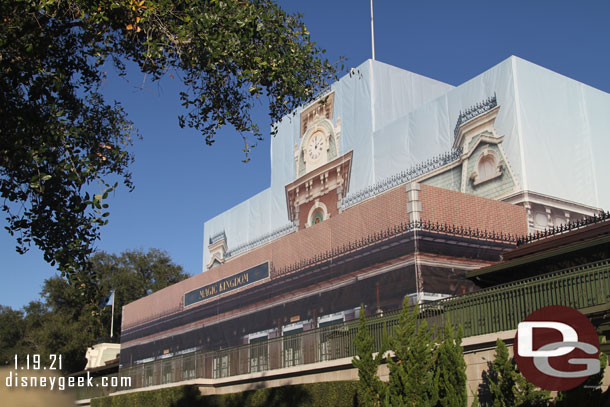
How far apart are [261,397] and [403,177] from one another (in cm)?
1354

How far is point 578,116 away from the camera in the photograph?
29953mm

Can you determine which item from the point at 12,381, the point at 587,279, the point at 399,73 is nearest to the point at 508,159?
the point at 399,73

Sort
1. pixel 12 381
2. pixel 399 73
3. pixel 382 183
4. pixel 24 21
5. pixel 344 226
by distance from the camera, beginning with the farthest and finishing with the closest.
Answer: pixel 399 73 < pixel 382 183 < pixel 344 226 < pixel 12 381 < pixel 24 21

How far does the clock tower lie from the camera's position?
3744 centimetres

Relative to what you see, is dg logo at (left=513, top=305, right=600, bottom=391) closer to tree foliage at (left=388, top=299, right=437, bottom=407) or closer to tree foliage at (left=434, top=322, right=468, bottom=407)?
tree foliage at (left=434, top=322, right=468, bottom=407)

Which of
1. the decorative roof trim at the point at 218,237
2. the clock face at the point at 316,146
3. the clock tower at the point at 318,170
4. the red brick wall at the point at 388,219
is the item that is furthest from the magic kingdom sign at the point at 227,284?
the decorative roof trim at the point at 218,237

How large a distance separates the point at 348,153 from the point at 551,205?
1232 cm

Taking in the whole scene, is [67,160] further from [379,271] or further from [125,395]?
[125,395]

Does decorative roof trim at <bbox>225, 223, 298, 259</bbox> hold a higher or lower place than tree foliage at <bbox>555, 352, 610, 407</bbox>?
higher

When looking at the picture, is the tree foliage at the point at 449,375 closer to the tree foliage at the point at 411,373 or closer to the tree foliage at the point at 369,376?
the tree foliage at the point at 411,373

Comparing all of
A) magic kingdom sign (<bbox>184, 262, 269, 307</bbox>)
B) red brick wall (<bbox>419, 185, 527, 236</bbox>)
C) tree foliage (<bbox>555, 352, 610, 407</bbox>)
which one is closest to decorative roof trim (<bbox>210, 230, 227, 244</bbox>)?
magic kingdom sign (<bbox>184, 262, 269, 307</bbox>)

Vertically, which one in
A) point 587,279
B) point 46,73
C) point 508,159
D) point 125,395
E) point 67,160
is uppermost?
point 508,159

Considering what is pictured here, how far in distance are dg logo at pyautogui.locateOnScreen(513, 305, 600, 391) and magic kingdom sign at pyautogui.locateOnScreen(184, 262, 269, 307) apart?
728 inches

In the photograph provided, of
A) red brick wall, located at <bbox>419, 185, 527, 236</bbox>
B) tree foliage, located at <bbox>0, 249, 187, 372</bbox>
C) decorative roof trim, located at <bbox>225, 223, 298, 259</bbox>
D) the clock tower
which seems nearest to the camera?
red brick wall, located at <bbox>419, 185, 527, 236</bbox>
